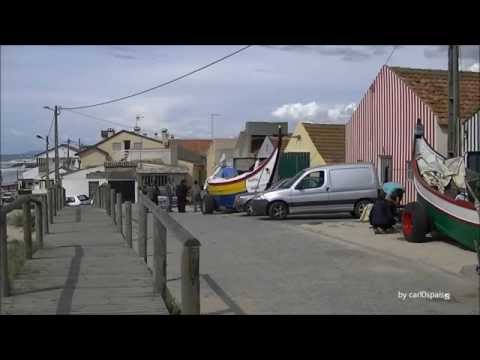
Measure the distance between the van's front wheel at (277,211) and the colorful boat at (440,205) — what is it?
5.63m

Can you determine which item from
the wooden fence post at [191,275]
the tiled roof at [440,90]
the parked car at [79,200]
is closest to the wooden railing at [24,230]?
the wooden fence post at [191,275]

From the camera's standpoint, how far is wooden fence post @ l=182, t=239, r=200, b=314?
16.1ft

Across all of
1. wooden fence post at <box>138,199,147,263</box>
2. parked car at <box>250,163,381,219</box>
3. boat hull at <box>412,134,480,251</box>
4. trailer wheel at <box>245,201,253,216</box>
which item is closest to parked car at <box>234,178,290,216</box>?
trailer wheel at <box>245,201,253,216</box>

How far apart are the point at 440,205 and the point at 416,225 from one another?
648 mm

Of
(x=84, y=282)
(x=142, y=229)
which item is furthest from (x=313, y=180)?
(x=84, y=282)

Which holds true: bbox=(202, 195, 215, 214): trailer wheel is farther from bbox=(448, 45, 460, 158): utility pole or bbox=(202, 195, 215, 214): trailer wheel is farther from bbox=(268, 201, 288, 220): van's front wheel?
bbox=(448, 45, 460, 158): utility pole

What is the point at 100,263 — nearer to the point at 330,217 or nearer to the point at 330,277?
the point at 330,277

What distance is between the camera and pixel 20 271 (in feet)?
28.8

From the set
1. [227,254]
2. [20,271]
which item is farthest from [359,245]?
[20,271]

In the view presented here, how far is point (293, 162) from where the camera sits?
86.2ft

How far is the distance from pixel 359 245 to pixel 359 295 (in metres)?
4.56

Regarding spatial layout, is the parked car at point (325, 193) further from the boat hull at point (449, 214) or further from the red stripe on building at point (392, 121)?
the boat hull at point (449, 214)

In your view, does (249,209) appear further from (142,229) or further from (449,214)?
(142,229)

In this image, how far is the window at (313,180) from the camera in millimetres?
18703
